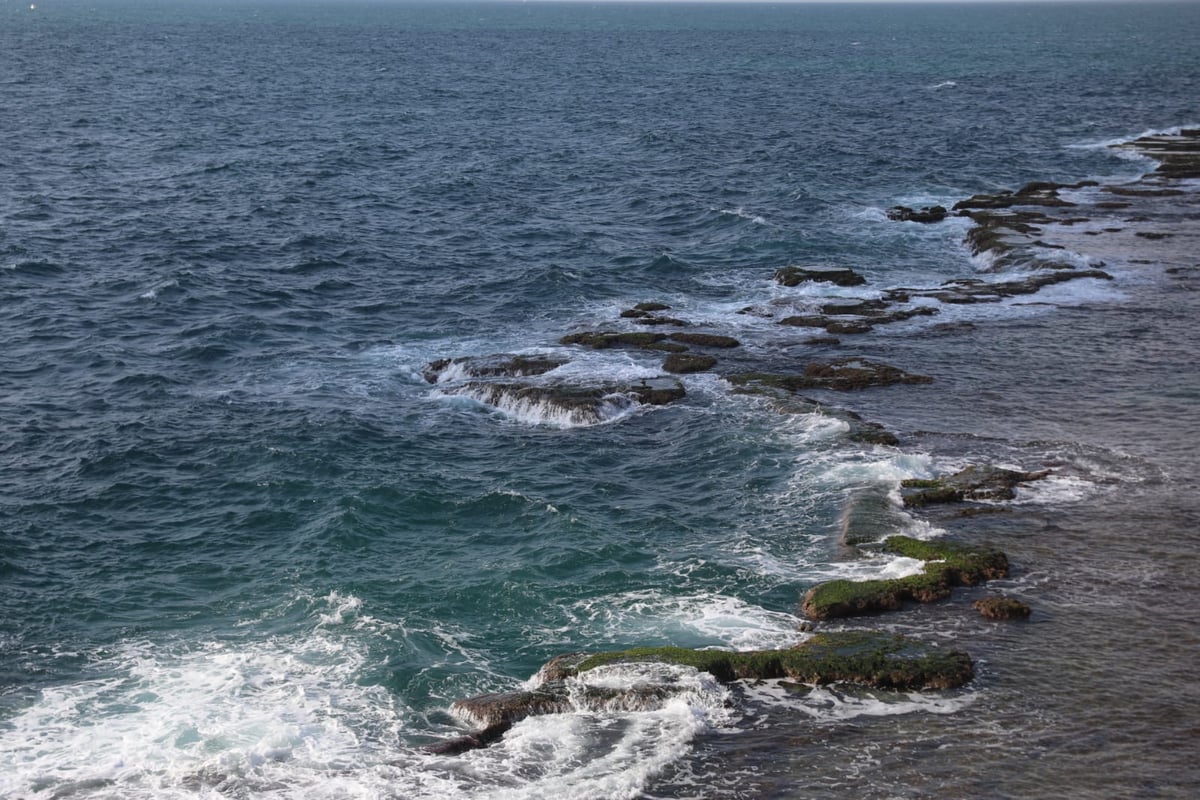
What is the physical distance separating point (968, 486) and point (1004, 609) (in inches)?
323

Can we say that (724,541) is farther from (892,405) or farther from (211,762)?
(211,762)

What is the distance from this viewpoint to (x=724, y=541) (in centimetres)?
3794

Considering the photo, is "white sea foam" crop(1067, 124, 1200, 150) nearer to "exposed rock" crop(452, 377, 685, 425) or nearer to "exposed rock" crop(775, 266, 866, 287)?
"exposed rock" crop(775, 266, 866, 287)

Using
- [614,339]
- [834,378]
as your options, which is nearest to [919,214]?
[614,339]

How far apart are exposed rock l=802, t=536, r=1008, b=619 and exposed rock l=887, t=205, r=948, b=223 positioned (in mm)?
48663

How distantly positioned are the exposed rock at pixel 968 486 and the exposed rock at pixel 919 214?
4259 cm

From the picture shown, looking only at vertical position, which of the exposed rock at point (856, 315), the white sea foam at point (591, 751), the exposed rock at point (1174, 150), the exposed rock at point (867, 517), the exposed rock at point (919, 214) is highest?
the exposed rock at point (1174, 150)

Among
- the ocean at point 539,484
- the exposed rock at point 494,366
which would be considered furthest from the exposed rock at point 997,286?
the exposed rock at point 494,366

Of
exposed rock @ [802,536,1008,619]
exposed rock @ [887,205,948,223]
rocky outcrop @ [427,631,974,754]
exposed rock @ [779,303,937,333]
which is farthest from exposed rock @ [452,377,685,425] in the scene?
exposed rock @ [887,205,948,223]

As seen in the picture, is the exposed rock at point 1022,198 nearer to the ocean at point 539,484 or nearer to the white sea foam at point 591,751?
the ocean at point 539,484

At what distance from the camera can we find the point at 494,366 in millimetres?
52062

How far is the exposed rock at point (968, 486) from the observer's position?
127ft

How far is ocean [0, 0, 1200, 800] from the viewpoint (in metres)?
27.5

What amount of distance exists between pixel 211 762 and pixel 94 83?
138227 mm
